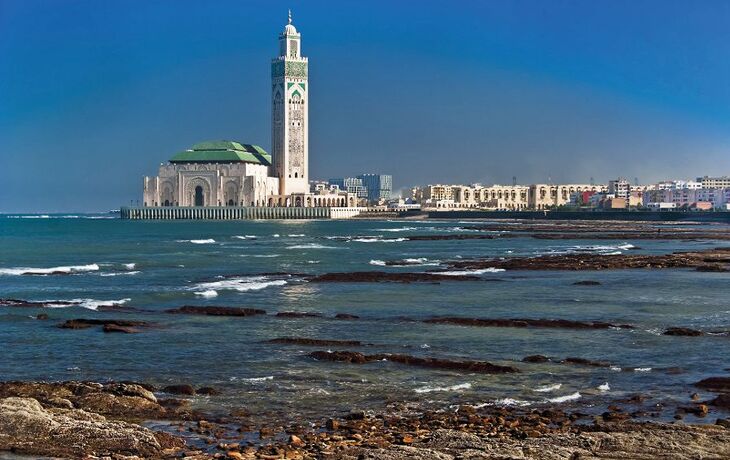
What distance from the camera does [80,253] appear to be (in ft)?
225

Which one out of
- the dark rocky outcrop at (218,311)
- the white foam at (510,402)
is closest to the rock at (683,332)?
the white foam at (510,402)

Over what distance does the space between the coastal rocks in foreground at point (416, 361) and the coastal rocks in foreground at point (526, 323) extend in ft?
20.3

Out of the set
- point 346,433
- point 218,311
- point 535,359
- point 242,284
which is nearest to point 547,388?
point 535,359

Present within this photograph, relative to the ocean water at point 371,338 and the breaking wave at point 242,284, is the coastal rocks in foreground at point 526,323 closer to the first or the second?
the ocean water at point 371,338

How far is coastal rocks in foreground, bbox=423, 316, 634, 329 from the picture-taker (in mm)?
26734

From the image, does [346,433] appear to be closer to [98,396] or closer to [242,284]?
[98,396]

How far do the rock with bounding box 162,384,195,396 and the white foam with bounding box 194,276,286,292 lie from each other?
20.2m

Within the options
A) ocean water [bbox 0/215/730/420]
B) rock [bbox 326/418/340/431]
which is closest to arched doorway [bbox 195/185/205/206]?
ocean water [bbox 0/215/730/420]

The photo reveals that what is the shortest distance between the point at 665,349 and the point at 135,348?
41.2 ft

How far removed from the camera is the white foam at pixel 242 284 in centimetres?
3894

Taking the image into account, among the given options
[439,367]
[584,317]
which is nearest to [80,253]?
[584,317]

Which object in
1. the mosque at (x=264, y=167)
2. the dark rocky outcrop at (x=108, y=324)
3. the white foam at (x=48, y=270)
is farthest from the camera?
the mosque at (x=264, y=167)

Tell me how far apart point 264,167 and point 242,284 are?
519ft

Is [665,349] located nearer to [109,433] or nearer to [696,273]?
[109,433]
